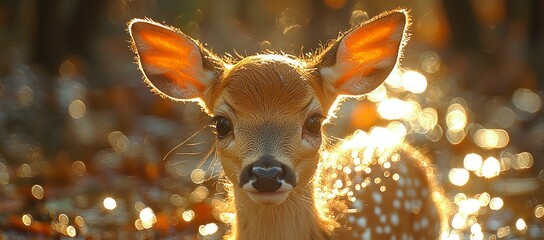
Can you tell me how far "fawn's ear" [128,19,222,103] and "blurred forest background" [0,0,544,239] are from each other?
1.15 m

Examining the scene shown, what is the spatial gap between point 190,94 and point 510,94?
398 inches

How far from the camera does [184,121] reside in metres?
13.7

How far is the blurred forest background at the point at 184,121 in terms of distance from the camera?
8.68 m

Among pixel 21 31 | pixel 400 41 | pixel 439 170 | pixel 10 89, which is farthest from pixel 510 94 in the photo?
pixel 400 41

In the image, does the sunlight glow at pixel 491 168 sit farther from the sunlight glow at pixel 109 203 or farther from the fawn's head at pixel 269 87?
the fawn's head at pixel 269 87

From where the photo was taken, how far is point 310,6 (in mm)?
26047

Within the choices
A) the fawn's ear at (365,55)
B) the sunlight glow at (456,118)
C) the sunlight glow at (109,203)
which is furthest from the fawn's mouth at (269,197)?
the sunlight glow at (456,118)

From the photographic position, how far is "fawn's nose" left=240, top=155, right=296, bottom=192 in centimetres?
479

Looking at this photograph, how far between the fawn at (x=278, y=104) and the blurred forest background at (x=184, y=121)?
1.20 meters

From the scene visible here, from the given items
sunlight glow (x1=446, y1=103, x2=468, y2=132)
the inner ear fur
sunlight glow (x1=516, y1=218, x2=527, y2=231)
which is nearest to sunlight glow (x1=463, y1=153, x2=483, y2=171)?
sunlight glow (x1=446, y1=103, x2=468, y2=132)

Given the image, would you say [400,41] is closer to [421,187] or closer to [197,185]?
[421,187]

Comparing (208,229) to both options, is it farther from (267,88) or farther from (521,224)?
(267,88)

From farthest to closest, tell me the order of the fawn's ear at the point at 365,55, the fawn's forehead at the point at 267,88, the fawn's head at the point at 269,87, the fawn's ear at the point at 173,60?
1. the fawn's ear at the point at 173,60
2. the fawn's ear at the point at 365,55
3. the fawn's forehead at the point at 267,88
4. the fawn's head at the point at 269,87

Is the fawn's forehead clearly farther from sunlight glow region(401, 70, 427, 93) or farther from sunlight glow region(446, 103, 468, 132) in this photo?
sunlight glow region(401, 70, 427, 93)
